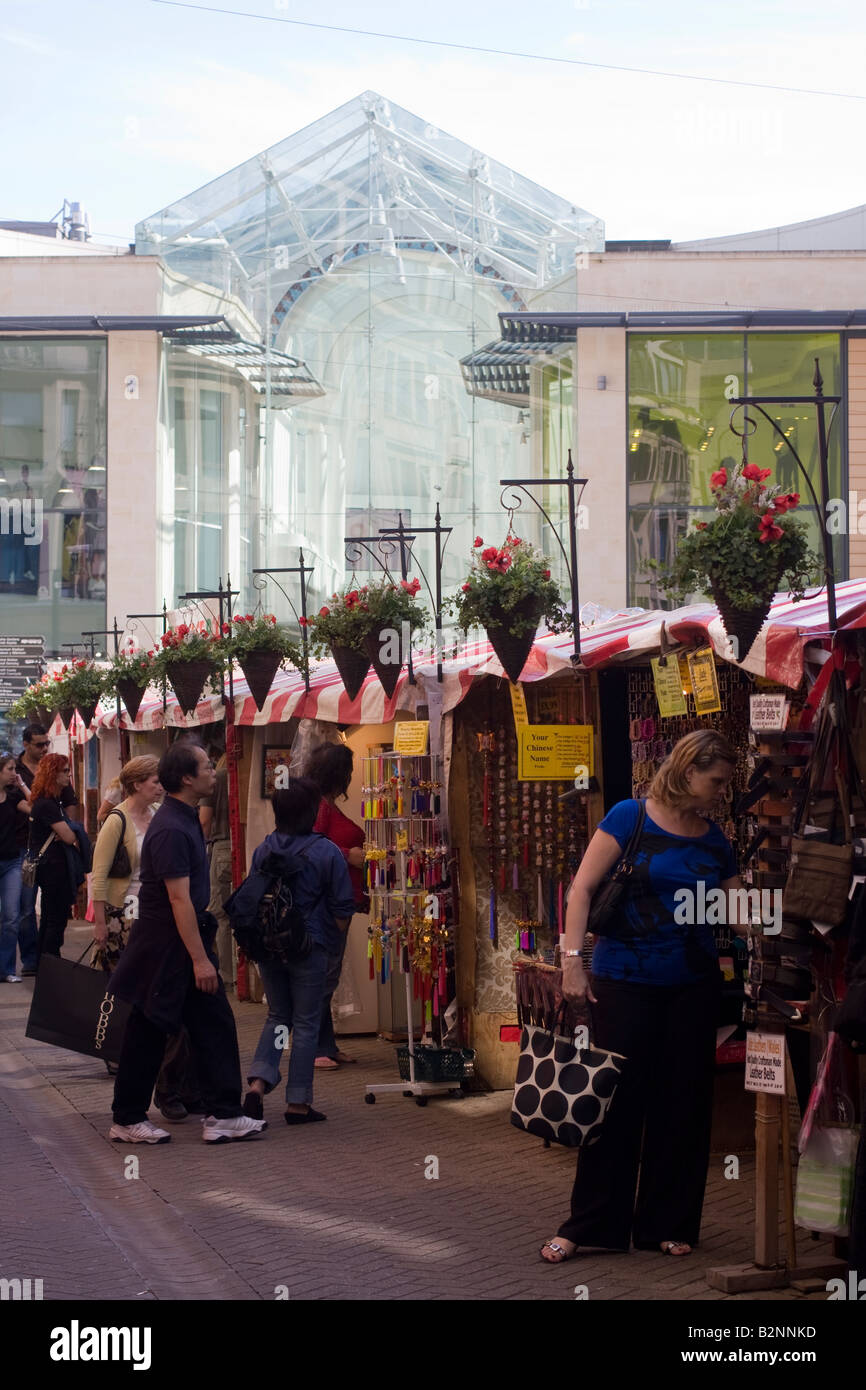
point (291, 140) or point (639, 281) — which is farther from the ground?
point (291, 140)

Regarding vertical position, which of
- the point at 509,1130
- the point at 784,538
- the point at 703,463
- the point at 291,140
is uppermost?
the point at 291,140

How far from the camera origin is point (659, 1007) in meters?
6.05

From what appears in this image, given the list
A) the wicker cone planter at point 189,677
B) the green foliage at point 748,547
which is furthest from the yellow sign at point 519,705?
the wicker cone planter at point 189,677

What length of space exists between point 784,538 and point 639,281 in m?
22.9

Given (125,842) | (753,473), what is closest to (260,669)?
(125,842)

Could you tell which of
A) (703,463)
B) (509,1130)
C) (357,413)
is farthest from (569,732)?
(357,413)

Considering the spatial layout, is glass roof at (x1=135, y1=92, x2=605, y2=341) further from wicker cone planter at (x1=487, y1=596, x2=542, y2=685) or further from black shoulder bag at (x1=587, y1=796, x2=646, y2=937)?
black shoulder bag at (x1=587, y1=796, x2=646, y2=937)

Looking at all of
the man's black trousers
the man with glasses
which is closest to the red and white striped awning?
the man with glasses

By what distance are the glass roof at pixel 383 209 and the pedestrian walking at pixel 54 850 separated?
18.9 m

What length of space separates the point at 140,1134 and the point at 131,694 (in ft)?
27.9

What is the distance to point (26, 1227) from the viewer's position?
261 inches

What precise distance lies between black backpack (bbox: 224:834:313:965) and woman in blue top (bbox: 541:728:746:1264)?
8.95 ft

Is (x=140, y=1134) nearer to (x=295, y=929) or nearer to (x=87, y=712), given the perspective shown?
(x=295, y=929)
